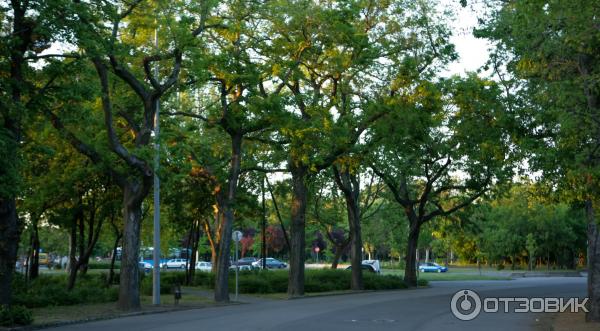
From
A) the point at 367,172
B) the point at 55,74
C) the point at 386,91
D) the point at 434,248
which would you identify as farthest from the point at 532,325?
the point at 434,248

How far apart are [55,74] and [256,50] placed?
1155cm

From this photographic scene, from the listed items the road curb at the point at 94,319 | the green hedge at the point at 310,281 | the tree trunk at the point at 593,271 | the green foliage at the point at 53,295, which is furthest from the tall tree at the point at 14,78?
the green hedge at the point at 310,281

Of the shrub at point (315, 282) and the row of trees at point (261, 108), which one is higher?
the row of trees at point (261, 108)

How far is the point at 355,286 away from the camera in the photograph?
1560 inches

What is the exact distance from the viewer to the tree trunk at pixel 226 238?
29.8 m

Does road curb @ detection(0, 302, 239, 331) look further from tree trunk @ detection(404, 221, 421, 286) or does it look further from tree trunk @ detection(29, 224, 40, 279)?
tree trunk @ detection(404, 221, 421, 286)

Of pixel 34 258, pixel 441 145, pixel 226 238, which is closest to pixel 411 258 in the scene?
pixel 441 145

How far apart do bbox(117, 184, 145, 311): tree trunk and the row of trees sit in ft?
0.17

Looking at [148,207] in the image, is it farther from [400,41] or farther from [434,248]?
[434,248]

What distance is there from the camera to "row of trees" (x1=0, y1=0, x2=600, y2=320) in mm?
18172

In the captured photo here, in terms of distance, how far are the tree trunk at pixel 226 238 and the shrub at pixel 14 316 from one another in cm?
1152

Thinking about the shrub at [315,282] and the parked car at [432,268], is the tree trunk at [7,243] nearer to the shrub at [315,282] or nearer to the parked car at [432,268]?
the shrub at [315,282]

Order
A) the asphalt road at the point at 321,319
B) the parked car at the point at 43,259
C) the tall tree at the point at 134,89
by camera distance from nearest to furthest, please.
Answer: the asphalt road at the point at 321,319
the tall tree at the point at 134,89
the parked car at the point at 43,259

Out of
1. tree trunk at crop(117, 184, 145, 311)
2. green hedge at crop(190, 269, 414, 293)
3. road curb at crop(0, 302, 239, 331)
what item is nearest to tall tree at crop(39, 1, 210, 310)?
tree trunk at crop(117, 184, 145, 311)
